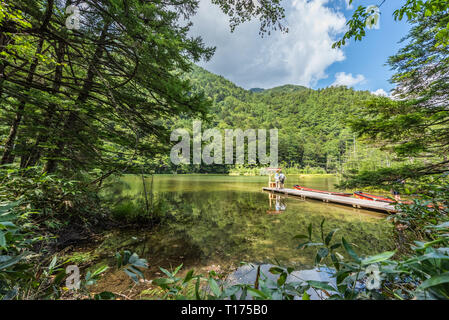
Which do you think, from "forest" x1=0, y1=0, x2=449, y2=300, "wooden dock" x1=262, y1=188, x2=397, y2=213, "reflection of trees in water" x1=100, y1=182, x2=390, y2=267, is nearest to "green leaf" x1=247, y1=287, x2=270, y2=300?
"forest" x1=0, y1=0, x2=449, y2=300

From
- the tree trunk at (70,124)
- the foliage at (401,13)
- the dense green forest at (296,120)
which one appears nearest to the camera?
the foliage at (401,13)

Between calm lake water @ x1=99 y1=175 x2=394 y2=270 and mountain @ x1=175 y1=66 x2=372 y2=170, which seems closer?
calm lake water @ x1=99 y1=175 x2=394 y2=270

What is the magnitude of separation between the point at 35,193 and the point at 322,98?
10149 cm

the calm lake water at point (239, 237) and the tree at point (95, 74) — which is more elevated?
the tree at point (95, 74)

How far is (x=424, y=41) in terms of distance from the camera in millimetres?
4738

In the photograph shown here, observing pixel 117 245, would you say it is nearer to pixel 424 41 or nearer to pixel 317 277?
pixel 317 277

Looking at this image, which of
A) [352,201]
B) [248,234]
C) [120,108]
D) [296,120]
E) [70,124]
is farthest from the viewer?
[296,120]

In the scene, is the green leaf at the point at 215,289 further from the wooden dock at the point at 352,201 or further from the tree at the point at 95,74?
the wooden dock at the point at 352,201

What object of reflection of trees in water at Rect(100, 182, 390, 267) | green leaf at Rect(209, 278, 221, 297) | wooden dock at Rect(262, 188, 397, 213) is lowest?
reflection of trees in water at Rect(100, 182, 390, 267)

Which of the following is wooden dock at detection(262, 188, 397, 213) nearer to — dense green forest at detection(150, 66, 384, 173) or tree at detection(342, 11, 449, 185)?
tree at detection(342, 11, 449, 185)

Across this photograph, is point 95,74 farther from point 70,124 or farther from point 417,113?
point 417,113

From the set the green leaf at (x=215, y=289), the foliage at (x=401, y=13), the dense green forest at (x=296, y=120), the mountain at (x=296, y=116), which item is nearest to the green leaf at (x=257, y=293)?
the green leaf at (x=215, y=289)

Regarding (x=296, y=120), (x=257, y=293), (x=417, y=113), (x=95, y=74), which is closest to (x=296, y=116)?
(x=296, y=120)
